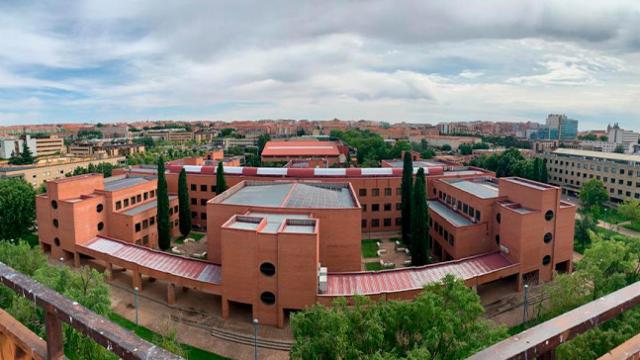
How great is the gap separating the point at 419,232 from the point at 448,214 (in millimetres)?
6349

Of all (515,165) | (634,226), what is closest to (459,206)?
(634,226)

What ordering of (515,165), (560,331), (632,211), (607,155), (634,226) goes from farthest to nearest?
(515,165) < (607,155) < (634,226) < (632,211) < (560,331)

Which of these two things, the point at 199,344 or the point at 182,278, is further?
the point at 182,278

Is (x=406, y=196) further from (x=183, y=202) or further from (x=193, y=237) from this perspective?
(x=183, y=202)

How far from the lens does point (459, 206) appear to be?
115ft

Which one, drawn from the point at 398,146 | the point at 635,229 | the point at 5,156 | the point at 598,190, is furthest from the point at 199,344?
the point at 5,156

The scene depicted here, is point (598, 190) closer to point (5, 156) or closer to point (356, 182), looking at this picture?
point (356, 182)

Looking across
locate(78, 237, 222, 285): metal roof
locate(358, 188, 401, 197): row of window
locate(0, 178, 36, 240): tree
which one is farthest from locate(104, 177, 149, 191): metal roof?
locate(358, 188, 401, 197): row of window

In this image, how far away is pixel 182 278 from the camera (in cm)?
2444

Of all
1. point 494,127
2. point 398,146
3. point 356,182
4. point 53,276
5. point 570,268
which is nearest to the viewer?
point 53,276

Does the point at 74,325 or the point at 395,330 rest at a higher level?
the point at 74,325

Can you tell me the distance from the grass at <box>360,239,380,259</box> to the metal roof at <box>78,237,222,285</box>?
14.8m

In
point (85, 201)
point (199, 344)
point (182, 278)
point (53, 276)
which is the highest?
point (85, 201)

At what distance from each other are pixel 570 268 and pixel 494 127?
572 ft
